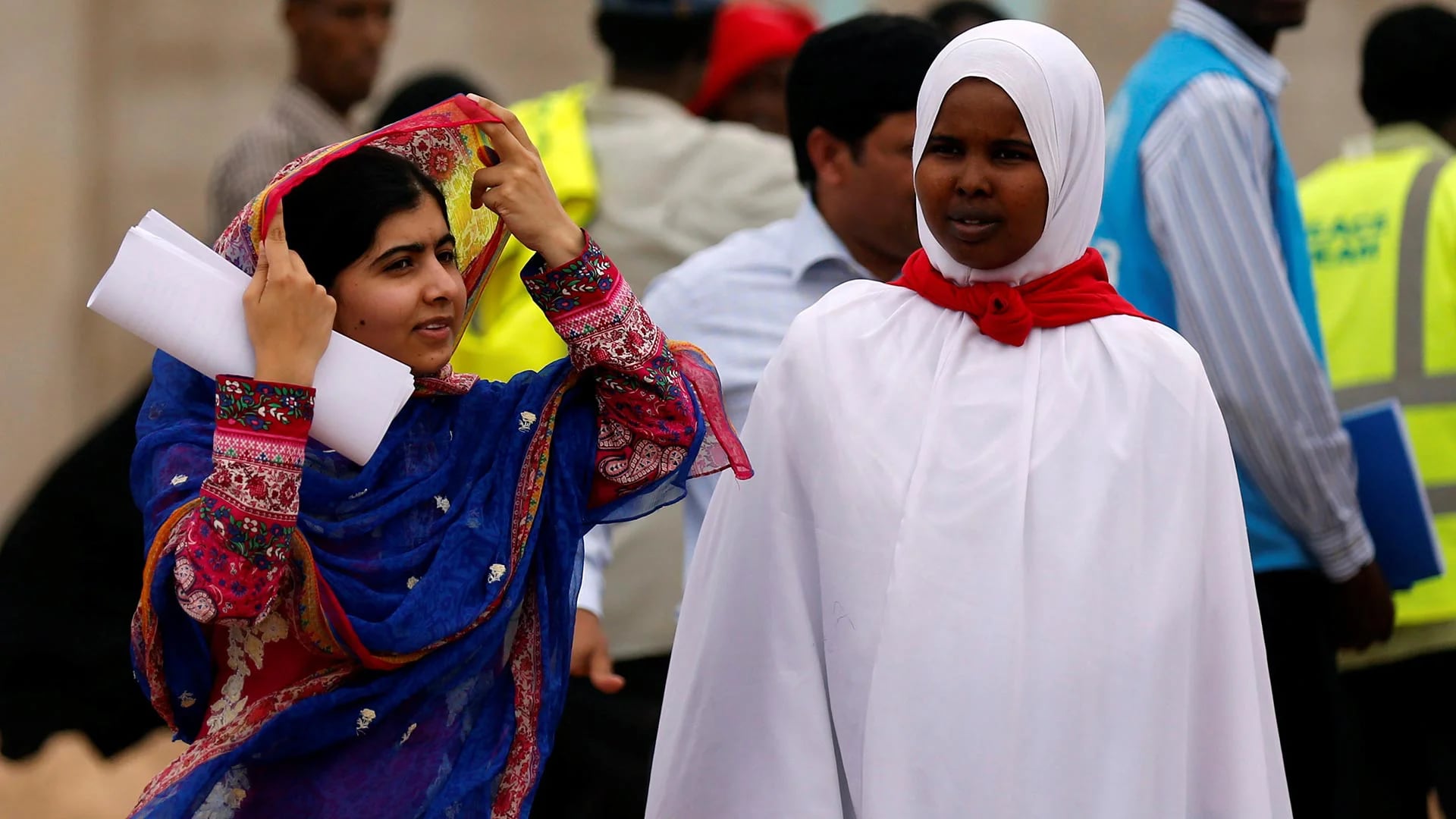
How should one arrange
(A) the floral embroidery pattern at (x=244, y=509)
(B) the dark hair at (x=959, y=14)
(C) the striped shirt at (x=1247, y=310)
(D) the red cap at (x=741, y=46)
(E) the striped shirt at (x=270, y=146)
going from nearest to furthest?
(A) the floral embroidery pattern at (x=244, y=509) < (C) the striped shirt at (x=1247, y=310) < (E) the striped shirt at (x=270, y=146) < (D) the red cap at (x=741, y=46) < (B) the dark hair at (x=959, y=14)

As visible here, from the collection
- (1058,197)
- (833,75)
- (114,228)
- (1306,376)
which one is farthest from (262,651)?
(114,228)

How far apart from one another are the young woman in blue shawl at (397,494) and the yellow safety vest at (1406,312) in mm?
2483

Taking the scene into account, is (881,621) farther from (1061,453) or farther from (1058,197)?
(1058,197)

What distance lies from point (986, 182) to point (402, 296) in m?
0.87

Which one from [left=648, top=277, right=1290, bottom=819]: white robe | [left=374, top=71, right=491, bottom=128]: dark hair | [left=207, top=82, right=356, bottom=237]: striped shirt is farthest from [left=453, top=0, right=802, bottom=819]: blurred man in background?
[left=648, top=277, right=1290, bottom=819]: white robe

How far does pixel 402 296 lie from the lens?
2729 millimetres

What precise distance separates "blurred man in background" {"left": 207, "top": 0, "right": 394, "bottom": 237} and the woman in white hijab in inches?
105

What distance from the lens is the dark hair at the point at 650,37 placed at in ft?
17.4

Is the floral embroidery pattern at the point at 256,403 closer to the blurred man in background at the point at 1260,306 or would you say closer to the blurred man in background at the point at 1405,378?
the blurred man in background at the point at 1260,306

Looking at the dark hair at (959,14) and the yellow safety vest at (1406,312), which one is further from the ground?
the dark hair at (959,14)

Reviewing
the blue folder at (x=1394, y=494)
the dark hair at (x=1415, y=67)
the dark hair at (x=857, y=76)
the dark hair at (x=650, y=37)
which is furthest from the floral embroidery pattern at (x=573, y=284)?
the dark hair at (x=1415, y=67)

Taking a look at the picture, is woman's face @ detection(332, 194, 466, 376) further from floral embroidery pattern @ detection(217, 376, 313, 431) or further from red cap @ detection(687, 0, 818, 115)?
red cap @ detection(687, 0, 818, 115)

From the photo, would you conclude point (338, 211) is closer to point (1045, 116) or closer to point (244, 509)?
point (244, 509)

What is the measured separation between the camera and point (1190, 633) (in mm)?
2844
